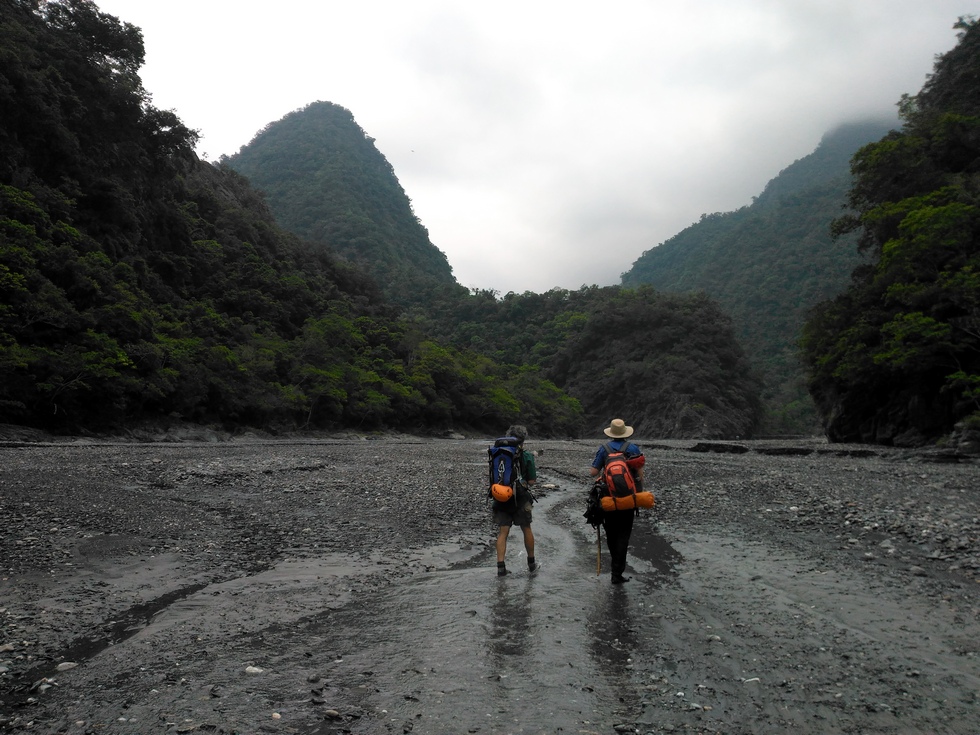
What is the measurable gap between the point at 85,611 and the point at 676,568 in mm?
7272

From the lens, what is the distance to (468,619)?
20.5 ft

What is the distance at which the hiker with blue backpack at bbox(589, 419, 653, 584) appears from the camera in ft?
24.4

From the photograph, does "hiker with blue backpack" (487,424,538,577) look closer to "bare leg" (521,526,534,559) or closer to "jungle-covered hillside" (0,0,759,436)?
"bare leg" (521,526,534,559)

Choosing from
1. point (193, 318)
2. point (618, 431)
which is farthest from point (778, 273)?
point (618, 431)

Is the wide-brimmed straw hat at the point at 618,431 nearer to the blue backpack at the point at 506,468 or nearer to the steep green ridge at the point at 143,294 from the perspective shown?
the blue backpack at the point at 506,468

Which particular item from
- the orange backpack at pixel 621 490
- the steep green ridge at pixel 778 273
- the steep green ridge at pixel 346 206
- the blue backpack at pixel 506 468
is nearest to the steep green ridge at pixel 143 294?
the blue backpack at pixel 506 468

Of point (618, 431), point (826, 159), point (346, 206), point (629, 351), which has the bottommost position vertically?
point (618, 431)

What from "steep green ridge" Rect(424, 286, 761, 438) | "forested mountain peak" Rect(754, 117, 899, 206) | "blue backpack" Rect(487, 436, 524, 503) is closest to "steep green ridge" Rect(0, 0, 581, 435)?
"steep green ridge" Rect(424, 286, 761, 438)

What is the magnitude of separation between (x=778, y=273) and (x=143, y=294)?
111157mm

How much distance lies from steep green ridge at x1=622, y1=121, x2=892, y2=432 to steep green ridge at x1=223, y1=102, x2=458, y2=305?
65.3m

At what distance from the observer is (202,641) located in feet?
18.0

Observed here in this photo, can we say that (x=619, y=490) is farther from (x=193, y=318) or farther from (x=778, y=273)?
(x=778, y=273)

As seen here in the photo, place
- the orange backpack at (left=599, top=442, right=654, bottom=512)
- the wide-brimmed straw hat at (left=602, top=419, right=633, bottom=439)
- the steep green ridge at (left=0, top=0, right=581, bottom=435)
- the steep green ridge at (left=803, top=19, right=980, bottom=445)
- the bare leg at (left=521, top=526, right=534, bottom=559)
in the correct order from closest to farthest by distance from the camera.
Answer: the orange backpack at (left=599, top=442, right=654, bottom=512)
the wide-brimmed straw hat at (left=602, top=419, right=633, bottom=439)
the bare leg at (left=521, top=526, right=534, bottom=559)
the steep green ridge at (left=803, top=19, right=980, bottom=445)
the steep green ridge at (left=0, top=0, right=581, bottom=435)

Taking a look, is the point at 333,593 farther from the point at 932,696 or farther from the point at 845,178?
the point at 845,178
